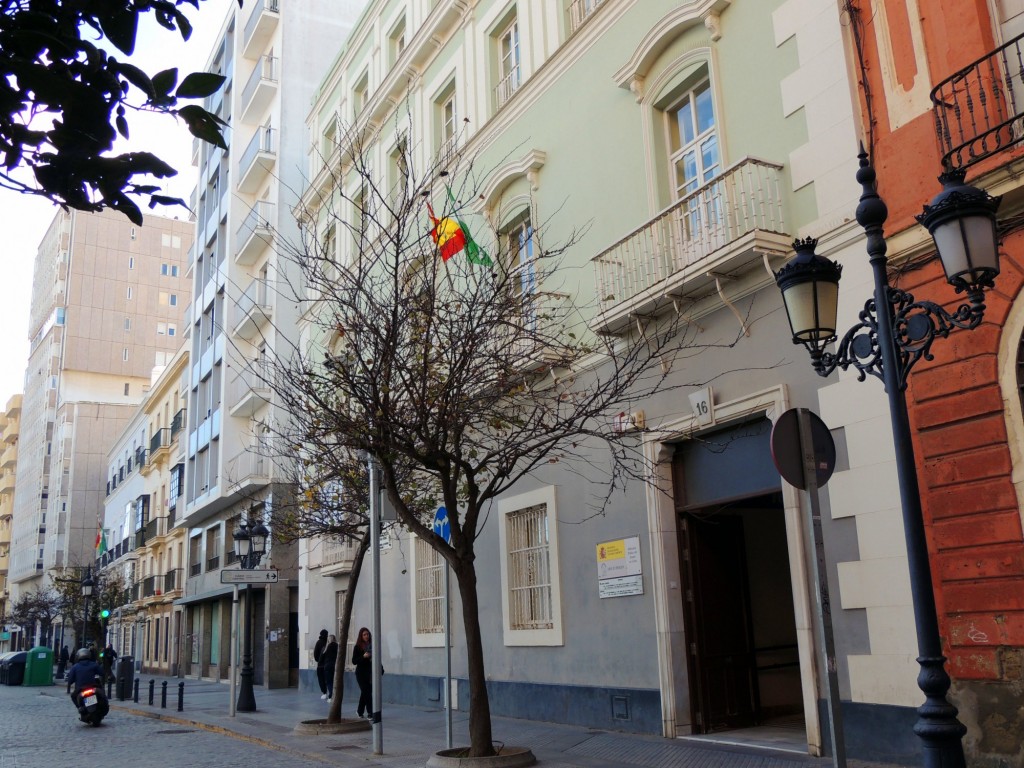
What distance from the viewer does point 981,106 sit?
8203mm

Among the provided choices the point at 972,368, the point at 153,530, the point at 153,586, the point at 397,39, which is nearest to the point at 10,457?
the point at 153,530

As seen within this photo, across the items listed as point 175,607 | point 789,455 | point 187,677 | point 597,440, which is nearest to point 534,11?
point 597,440

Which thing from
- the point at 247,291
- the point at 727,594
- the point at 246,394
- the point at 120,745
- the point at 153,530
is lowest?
the point at 120,745

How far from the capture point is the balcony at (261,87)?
31281 millimetres

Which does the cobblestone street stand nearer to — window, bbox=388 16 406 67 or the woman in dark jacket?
the woman in dark jacket

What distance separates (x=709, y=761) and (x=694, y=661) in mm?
2004

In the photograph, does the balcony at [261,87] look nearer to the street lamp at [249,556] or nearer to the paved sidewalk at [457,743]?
the street lamp at [249,556]

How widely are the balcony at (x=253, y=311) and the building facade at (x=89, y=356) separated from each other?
4831 centimetres

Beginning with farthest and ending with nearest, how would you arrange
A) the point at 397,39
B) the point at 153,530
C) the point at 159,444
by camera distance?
1. the point at 153,530
2. the point at 159,444
3. the point at 397,39

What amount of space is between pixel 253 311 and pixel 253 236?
2454mm

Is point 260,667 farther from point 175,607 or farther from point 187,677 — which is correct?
point 175,607

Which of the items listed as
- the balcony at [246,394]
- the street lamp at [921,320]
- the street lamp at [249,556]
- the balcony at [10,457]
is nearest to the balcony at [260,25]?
the balcony at [246,394]

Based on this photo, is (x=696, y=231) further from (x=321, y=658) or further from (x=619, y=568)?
(x=321, y=658)

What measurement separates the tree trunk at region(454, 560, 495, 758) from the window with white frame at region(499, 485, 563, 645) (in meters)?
3.40
